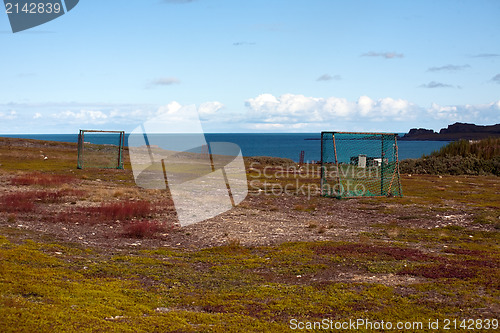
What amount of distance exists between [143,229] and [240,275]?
804 cm

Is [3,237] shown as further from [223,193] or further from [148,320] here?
[223,193]

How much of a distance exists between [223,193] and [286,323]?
93.8ft

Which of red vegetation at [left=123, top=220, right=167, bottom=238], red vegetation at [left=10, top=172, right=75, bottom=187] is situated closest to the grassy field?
red vegetation at [left=123, top=220, right=167, bottom=238]

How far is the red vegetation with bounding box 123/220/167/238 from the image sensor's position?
67.7 feet

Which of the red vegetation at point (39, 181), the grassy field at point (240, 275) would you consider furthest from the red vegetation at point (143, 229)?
the red vegetation at point (39, 181)

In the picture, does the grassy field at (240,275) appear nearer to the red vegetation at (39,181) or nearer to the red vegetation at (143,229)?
the red vegetation at (143,229)

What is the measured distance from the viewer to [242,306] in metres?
11.1

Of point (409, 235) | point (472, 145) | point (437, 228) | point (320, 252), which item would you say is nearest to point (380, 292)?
point (320, 252)

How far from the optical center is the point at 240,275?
14.3 meters

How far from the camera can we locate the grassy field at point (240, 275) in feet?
32.8

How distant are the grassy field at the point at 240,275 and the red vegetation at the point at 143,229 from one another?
0.07 meters

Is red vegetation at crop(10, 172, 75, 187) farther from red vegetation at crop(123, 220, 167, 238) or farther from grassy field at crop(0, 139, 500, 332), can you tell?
red vegetation at crop(123, 220, 167, 238)

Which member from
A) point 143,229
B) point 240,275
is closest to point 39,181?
point 143,229

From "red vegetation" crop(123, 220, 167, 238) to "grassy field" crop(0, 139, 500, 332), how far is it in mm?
73
